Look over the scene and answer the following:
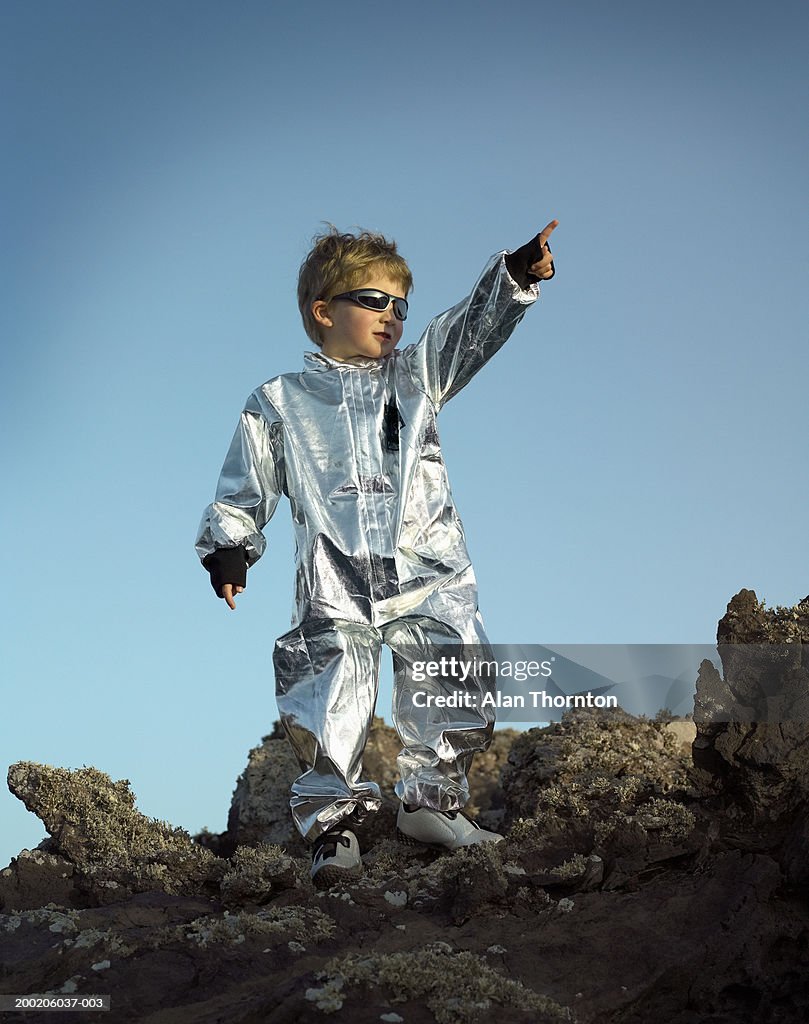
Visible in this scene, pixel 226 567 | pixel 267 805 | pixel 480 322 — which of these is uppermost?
pixel 480 322

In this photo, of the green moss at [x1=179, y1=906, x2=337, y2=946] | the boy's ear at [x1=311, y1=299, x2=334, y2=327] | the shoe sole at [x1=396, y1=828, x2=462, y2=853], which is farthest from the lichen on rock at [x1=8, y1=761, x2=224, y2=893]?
the boy's ear at [x1=311, y1=299, x2=334, y2=327]

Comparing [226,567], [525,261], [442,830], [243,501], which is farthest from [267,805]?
[525,261]

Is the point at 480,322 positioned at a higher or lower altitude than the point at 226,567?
higher

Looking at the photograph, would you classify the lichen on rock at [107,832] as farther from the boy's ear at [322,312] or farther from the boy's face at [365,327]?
A: the boy's ear at [322,312]

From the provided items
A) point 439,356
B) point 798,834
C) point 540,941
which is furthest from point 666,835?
point 439,356

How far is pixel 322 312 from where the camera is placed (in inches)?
239

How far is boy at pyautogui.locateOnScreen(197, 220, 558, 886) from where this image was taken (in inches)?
211

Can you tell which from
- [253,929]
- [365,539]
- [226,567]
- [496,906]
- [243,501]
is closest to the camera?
[253,929]

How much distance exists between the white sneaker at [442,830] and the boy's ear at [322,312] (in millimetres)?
2557

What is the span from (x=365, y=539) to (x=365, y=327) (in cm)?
116

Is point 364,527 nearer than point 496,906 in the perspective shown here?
No

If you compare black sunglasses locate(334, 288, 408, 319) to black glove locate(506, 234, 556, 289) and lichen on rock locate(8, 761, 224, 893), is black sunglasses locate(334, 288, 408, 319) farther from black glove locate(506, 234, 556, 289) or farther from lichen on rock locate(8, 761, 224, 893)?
lichen on rock locate(8, 761, 224, 893)

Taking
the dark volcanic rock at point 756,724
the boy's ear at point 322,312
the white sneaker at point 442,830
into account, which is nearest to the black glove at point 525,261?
the boy's ear at point 322,312

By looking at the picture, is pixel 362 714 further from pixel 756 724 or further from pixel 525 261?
pixel 525 261
